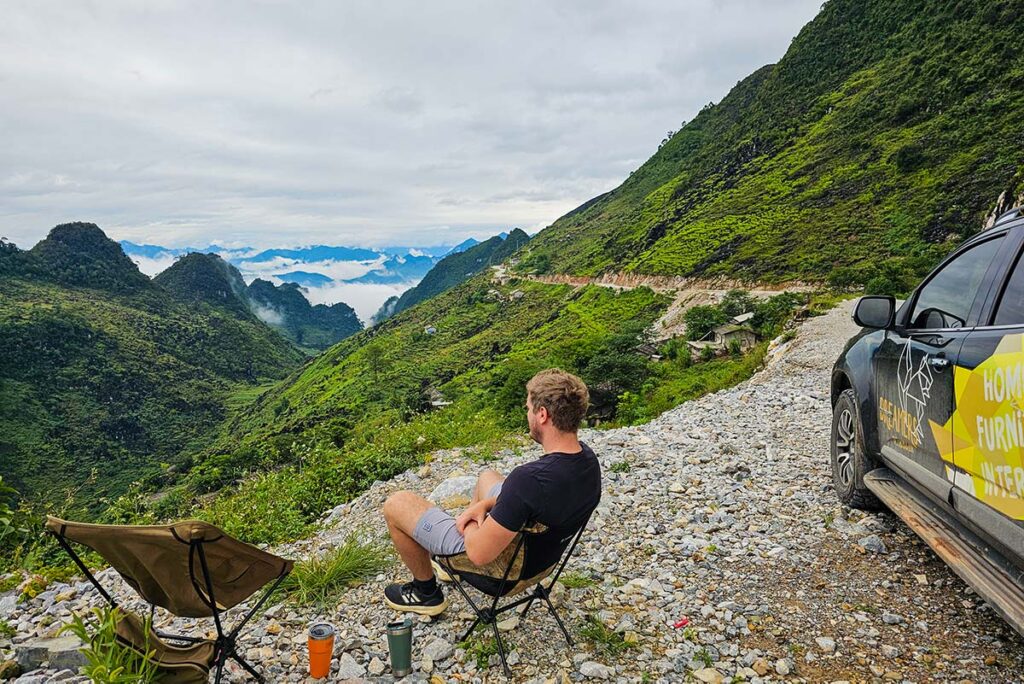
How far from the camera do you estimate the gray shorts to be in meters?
3.78

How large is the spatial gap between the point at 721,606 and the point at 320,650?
9.64 ft

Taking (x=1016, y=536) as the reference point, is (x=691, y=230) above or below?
above

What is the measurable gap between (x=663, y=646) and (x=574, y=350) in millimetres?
16346

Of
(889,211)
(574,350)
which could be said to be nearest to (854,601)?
(574,350)

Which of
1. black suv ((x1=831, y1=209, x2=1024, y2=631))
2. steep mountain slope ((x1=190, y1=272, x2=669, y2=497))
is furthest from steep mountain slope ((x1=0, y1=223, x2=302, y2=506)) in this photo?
black suv ((x1=831, y1=209, x2=1024, y2=631))

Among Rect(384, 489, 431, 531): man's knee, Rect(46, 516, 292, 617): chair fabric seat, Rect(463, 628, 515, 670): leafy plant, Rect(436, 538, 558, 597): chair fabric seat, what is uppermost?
Rect(46, 516, 292, 617): chair fabric seat

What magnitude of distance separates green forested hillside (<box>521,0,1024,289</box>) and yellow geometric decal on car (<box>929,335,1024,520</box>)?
27597 millimetres

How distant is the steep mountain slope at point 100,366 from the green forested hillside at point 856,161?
69371 mm

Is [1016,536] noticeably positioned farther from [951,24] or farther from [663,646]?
[951,24]

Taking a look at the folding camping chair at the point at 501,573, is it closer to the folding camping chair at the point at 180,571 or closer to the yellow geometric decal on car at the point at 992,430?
the folding camping chair at the point at 180,571

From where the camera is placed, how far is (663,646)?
3863 mm

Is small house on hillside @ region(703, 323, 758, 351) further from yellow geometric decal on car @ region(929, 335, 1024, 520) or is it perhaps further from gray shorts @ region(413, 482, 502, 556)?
gray shorts @ region(413, 482, 502, 556)

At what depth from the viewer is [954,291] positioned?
3877mm

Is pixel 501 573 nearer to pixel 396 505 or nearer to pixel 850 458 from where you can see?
pixel 396 505
